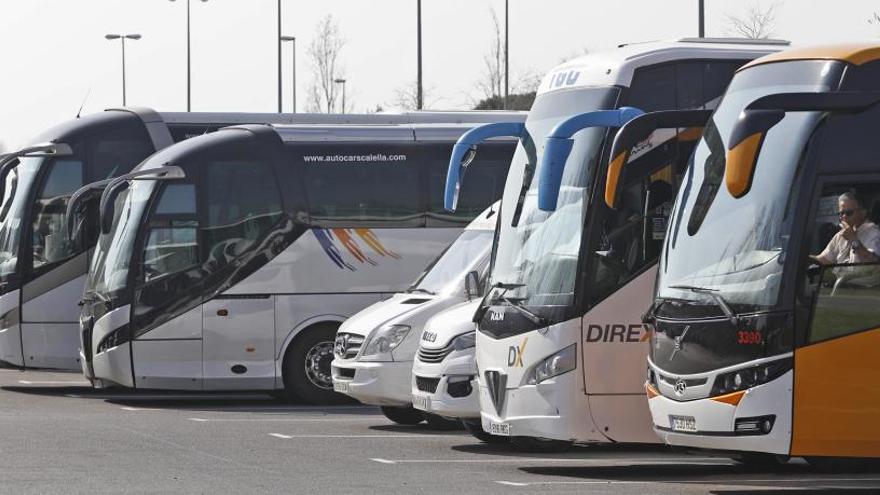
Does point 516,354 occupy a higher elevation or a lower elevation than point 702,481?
higher

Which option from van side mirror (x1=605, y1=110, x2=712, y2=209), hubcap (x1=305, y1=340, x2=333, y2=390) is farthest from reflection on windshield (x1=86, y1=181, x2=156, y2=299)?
van side mirror (x1=605, y1=110, x2=712, y2=209)

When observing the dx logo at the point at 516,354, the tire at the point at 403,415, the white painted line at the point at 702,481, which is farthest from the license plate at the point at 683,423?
the tire at the point at 403,415

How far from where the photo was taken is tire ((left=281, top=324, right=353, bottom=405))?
21.6 metres

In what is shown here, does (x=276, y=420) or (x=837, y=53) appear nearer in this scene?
(x=837, y=53)

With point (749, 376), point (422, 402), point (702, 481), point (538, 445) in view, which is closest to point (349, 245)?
point (422, 402)

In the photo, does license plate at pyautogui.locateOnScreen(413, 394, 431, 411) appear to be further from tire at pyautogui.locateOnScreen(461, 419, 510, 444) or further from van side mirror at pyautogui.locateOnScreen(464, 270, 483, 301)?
van side mirror at pyautogui.locateOnScreen(464, 270, 483, 301)

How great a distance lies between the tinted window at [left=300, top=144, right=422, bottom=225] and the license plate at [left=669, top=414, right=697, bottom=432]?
10726mm

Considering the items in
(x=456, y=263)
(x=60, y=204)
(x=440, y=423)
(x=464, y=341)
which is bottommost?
(x=440, y=423)

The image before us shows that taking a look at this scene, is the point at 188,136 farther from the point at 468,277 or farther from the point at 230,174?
the point at 468,277

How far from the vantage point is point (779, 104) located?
1084cm

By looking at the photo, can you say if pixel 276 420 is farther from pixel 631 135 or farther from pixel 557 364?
pixel 631 135

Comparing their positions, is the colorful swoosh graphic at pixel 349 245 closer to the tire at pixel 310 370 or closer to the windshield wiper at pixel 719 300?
the tire at pixel 310 370

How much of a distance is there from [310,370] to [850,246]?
11.3 meters

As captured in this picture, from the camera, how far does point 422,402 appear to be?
1598 centimetres
